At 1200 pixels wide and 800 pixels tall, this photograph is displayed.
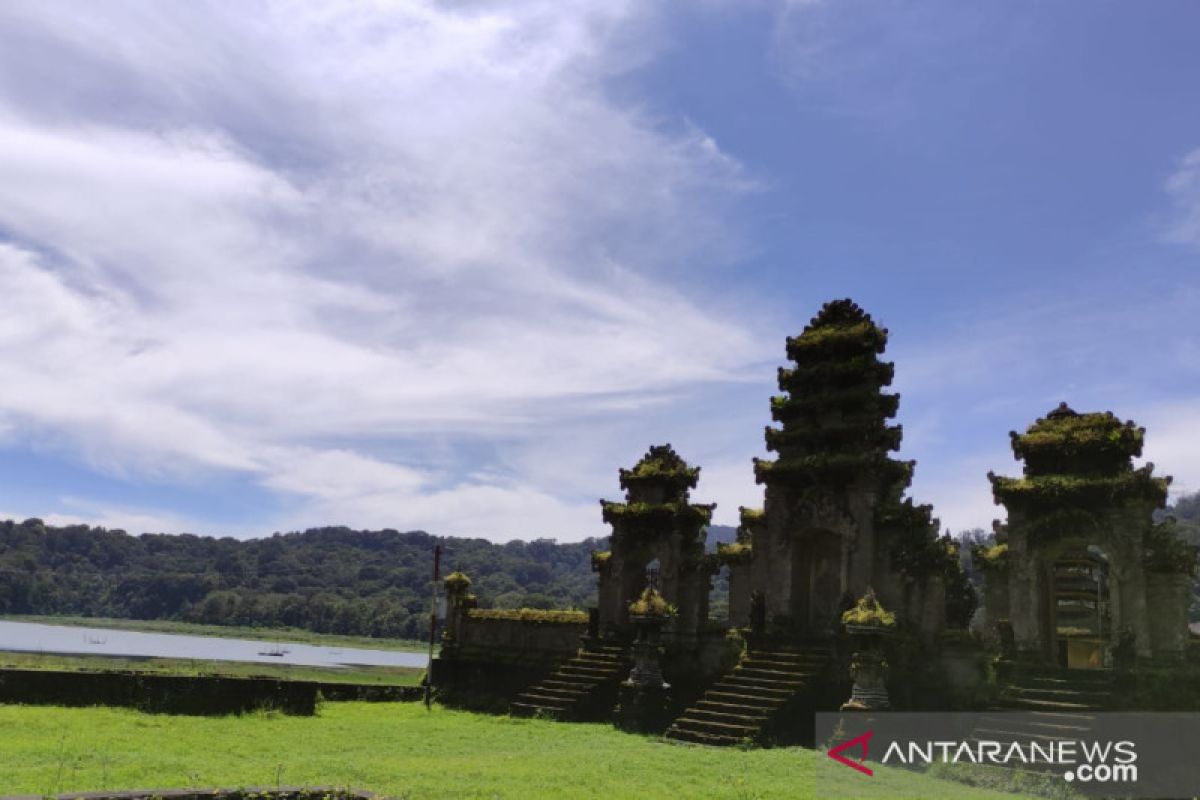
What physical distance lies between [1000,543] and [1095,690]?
195 inches

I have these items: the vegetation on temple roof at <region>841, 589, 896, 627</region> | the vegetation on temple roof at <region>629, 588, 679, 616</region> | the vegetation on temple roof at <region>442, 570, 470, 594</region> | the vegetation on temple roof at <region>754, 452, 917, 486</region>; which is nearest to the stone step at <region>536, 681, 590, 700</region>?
the vegetation on temple roof at <region>629, 588, 679, 616</region>

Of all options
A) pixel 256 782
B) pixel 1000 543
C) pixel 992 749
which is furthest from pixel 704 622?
pixel 256 782

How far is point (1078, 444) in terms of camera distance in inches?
898

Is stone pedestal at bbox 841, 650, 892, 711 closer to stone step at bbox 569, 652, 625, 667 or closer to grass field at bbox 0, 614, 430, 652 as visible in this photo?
stone step at bbox 569, 652, 625, 667

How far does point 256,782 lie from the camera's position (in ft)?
46.3

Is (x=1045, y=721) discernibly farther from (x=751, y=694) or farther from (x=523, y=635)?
(x=523, y=635)

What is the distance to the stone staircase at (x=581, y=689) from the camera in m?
26.7

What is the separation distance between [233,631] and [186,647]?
22.5m

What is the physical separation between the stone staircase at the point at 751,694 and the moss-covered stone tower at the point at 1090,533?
544cm

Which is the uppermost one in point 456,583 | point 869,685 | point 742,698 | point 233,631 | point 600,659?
point 456,583

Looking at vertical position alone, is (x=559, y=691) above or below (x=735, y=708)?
below

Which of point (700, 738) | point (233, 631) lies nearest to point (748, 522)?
point (700, 738)

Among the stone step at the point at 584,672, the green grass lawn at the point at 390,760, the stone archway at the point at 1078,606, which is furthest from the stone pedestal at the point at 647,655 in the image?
the stone archway at the point at 1078,606

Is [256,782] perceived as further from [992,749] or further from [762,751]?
[992,749]
